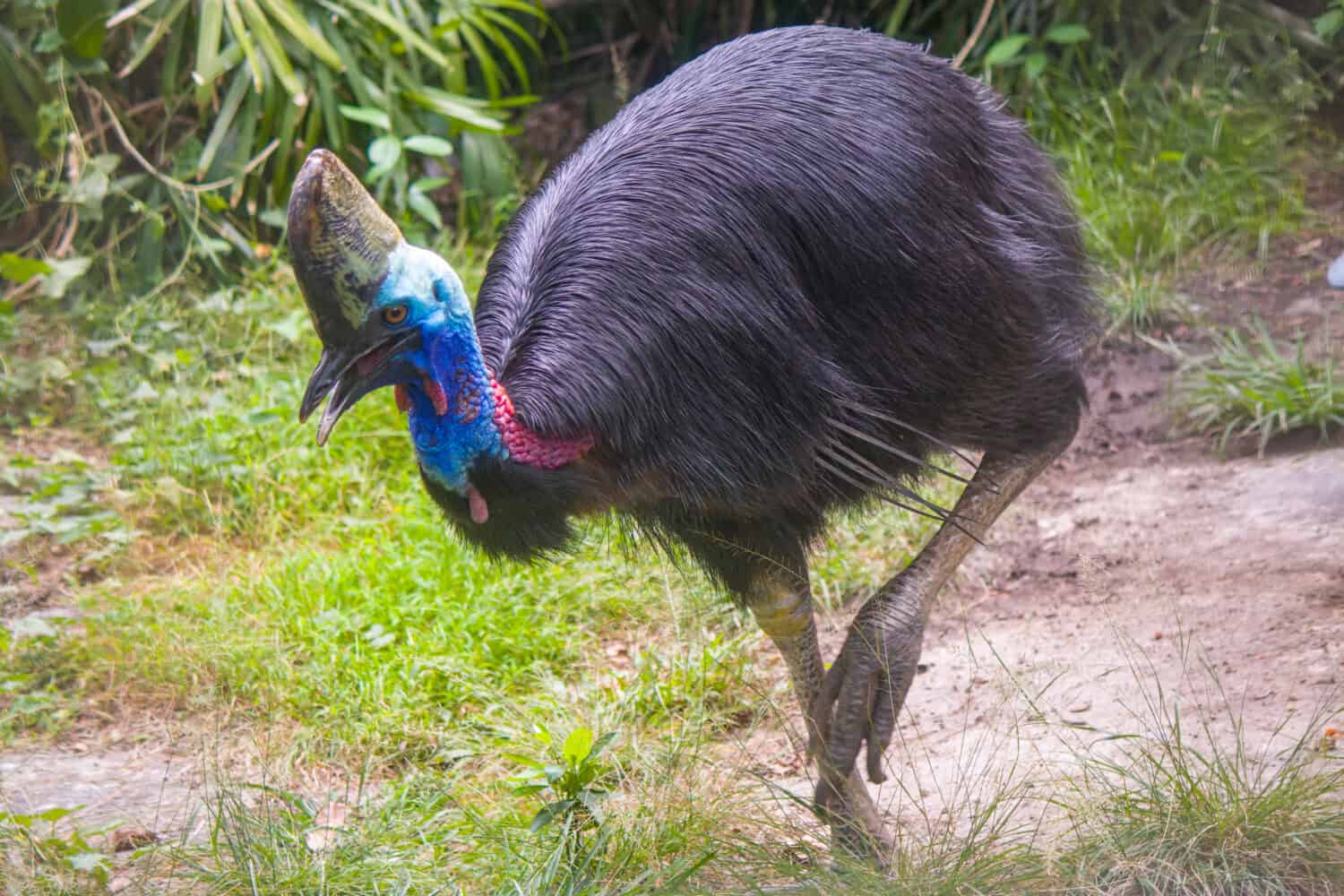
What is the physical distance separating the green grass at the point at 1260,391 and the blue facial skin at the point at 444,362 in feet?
8.15

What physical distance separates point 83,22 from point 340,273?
3.28 metres

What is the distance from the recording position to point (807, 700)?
2.83 m

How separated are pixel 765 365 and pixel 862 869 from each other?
77 centimetres

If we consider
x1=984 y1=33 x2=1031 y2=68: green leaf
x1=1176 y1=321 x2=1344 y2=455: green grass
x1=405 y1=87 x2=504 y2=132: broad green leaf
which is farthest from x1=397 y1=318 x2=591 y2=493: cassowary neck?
x1=984 y1=33 x2=1031 y2=68: green leaf

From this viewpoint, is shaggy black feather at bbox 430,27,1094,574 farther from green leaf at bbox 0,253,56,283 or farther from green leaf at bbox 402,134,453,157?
green leaf at bbox 0,253,56,283

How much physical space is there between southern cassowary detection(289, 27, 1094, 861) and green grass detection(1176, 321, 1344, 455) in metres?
1.31

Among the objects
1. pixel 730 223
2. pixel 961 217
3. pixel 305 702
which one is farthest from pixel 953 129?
pixel 305 702

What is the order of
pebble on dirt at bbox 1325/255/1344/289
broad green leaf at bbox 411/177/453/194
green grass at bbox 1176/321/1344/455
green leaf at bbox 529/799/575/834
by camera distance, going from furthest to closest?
1. broad green leaf at bbox 411/177/453/194
2. green grass at bbox 1176/321/1344/455
3. pebble on dirt at bbox 1325/255/1344/289
4. green leaf at bbox 529/799/575/834

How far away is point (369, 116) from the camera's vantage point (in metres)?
4.78

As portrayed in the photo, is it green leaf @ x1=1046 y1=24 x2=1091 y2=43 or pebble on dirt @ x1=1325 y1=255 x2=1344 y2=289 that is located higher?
green leaf @ x1=1046 y1=24 x2=1091 y2=43

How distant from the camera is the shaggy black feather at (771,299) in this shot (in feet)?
7.56

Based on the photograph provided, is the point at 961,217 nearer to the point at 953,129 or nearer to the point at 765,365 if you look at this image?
the point at 953,129

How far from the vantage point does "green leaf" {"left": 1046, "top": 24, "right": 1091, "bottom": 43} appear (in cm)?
512

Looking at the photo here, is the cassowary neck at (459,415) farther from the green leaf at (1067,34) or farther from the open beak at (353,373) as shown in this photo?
the green leaf at (1067,34)
